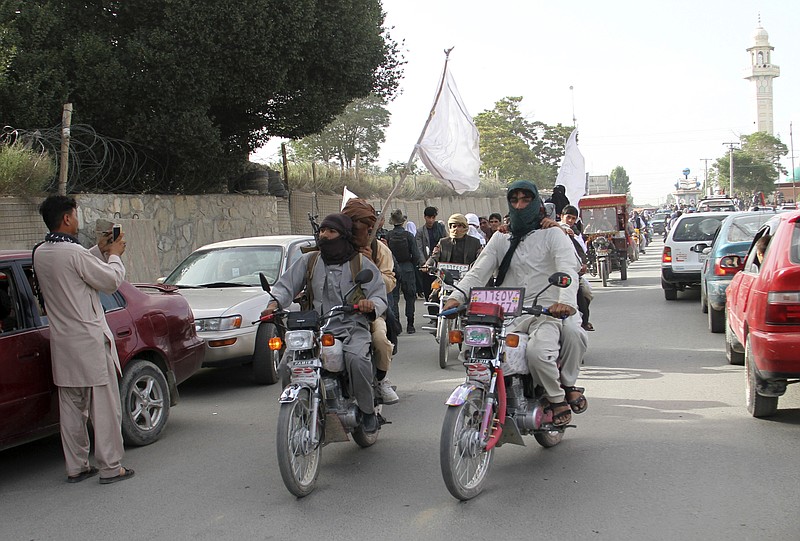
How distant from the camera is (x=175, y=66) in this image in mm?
15336

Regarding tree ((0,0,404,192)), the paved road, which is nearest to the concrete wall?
tree ((0,0,404,192))

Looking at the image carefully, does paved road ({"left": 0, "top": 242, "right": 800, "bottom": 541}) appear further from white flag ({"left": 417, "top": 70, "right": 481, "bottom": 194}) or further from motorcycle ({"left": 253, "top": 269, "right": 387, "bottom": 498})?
white flag ({"left": 417, "top": 70, "right": 481, "bottom": 194})

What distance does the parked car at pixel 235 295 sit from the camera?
881 cm

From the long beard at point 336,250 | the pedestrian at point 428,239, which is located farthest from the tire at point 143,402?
the pedestrian at point 428,239

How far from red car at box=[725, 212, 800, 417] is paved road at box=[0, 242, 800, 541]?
313mm

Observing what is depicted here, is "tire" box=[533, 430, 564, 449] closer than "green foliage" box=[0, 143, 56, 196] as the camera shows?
Yes

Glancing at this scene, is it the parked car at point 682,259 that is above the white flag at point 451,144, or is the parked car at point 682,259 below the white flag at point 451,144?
below

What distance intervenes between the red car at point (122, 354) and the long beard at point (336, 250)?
1.86 meters

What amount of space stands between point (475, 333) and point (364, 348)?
1081 millimetres

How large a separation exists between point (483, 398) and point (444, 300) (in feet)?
14.7

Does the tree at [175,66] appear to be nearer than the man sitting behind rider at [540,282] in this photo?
No

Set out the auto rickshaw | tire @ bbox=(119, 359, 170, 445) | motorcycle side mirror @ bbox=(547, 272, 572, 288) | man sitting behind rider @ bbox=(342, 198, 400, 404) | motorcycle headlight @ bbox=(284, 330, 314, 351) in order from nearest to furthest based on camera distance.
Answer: motorcycle side mirror @ bbox=(547, 272, 572, 288) → motorcycle headlight @ bbox=(284, 330, 314, 351) → man sitting behind rider @ bbox=(342, 198, 400, 404) → tire @ bbox=(119, 359, 170, 445) → the auto rickshaw

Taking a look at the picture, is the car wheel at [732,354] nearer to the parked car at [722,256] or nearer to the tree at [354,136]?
the parked car at [722,256]

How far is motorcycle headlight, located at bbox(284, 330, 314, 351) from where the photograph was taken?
5.31m
